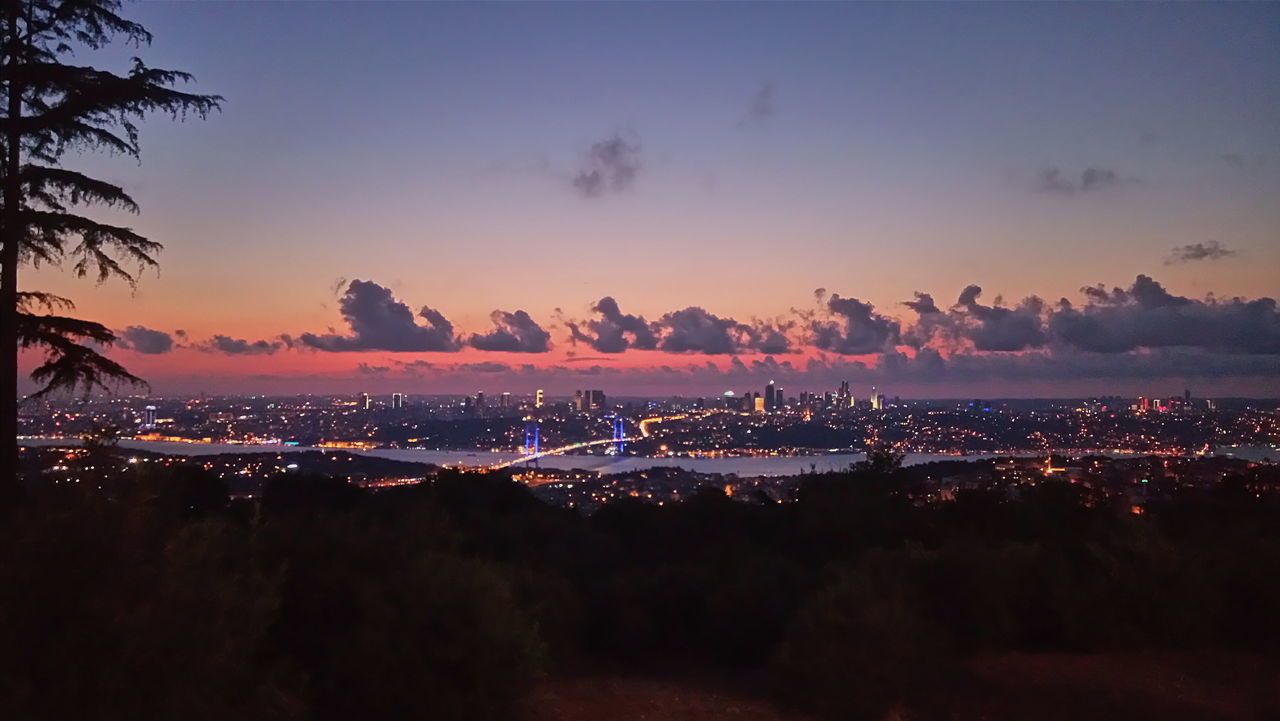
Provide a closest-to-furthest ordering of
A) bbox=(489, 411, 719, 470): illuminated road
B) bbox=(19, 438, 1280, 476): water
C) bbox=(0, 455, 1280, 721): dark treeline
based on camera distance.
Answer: bbox=(0, 455, 1280, 721): dark treeline < bbox=(19, 438, 1280, 476): water < bbox=(489, 411, 719, 470): illuminated road

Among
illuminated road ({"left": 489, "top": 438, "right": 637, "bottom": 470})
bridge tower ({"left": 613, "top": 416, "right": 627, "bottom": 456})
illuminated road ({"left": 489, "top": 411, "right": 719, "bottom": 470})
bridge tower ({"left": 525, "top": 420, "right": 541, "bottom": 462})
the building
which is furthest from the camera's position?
the building

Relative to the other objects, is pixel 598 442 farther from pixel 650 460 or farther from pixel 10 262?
pixel 10 262

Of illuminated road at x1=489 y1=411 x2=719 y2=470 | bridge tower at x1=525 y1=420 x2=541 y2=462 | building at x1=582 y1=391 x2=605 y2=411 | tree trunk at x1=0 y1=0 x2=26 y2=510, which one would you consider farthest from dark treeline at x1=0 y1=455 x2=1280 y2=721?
building at x1=582 y1=391 x2=605 y2=411

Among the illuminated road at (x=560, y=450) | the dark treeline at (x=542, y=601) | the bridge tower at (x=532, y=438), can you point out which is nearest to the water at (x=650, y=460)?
the illuminated road at (x=560, y=450)

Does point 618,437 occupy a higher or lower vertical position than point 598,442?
higher

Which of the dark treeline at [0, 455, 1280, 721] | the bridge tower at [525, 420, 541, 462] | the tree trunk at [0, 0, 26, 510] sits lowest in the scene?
the bridge tower at [525, 420, 541, 462]

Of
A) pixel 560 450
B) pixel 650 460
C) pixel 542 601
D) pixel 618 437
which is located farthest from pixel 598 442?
pixel 542 601

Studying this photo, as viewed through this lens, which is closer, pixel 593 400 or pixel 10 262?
pixel 10 262

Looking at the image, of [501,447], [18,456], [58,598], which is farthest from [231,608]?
[501,447]

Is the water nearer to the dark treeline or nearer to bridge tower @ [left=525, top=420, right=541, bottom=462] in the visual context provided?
bridge tower @ [left=525, top=420, right=541, bottom=462]
